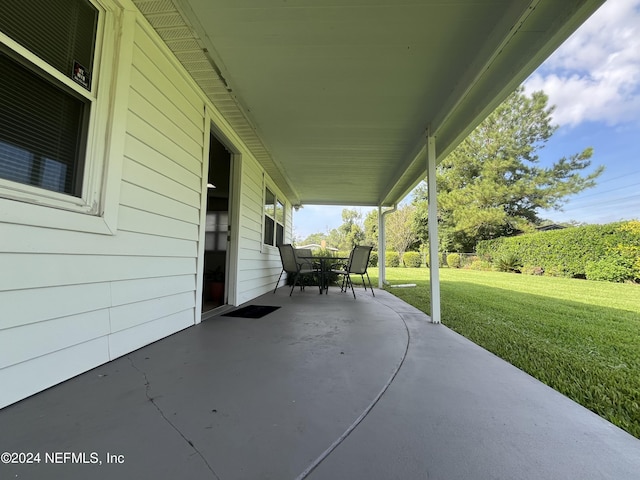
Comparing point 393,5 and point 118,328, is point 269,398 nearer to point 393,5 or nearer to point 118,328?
point 118,328

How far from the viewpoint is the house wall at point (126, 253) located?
119cm

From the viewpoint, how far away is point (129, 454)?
2.85 feet

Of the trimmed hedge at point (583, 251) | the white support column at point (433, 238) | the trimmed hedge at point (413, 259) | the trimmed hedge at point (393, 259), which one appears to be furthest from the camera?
the trimmed hedge at point (393, 259)

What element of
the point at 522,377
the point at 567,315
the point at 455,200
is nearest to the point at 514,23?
the point at 522,377

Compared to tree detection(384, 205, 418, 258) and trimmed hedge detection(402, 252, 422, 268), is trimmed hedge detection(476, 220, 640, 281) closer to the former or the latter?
trimmed hedge detection(402, 252, 422, 268)

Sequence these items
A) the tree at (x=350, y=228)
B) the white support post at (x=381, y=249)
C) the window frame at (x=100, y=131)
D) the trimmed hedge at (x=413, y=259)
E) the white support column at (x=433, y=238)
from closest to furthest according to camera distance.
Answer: the window frame at (x=100, y=131) → the white support column at (x=433, y=238) → the white support post at (x=381, y=249) → the trimmed hedge at (x=413, y=259) → the tree at (x=350, y=228)

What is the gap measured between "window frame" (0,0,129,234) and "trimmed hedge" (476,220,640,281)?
11.6 metres

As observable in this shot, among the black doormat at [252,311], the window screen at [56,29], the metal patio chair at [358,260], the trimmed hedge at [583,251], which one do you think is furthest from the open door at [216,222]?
the trimmed hedge at [583,251]

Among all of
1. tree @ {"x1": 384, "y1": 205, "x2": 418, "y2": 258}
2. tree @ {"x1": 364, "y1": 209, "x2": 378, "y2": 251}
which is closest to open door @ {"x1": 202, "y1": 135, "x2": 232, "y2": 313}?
tree @ {"x1": 384, "y1": 205, "x2": 418, "y2": 258}

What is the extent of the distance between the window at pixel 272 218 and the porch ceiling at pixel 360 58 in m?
1.88

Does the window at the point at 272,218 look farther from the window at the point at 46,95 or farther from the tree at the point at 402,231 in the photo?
the tree at the point at 402,231

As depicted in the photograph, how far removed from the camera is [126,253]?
176 cm

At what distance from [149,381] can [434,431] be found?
139 cm

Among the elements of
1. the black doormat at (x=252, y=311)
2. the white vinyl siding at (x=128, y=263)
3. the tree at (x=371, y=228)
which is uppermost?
the tree at (x=371, y=228)
